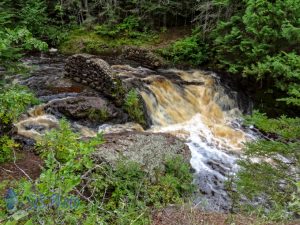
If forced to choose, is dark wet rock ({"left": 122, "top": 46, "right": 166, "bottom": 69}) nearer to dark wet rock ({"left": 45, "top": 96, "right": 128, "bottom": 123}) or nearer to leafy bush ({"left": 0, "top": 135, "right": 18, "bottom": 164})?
dark wet rock ({"left": 45, "top": 96, "right": 128, "bottom": 123})

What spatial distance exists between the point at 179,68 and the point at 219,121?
388cm

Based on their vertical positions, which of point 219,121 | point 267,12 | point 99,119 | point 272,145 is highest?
point 267,12

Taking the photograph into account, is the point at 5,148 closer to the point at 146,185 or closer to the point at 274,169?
the point at 146,185

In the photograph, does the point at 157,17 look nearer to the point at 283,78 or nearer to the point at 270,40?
the point at 270,40

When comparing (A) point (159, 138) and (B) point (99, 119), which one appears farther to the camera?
(B) point (99, 119)

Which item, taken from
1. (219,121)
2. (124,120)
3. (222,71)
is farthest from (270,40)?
(124,120)

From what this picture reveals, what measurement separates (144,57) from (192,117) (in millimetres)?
4984

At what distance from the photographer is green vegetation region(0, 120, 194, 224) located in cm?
229

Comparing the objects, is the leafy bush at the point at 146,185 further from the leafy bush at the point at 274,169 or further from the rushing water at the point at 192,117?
the leafy bush at the point at 274,169

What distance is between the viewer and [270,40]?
40.2 feet

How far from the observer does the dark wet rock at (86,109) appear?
9695 millimetres

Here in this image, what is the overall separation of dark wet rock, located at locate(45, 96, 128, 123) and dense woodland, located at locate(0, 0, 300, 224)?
4.00 feet

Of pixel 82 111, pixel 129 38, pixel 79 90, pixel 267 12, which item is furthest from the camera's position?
pixel 129 38

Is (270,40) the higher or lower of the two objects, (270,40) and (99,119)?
the higher
